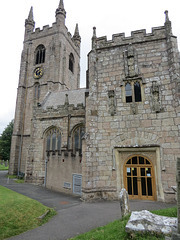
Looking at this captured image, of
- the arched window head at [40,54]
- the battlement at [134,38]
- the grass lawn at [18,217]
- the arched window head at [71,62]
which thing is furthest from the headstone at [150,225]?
the arched window head at [71,62]

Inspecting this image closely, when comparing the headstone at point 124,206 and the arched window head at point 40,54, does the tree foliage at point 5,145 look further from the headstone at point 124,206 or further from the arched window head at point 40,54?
the headstone at point 124,206

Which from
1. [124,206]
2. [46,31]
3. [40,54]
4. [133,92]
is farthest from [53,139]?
[46,31]

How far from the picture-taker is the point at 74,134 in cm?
1809

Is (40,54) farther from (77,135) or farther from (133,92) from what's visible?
(133,92)

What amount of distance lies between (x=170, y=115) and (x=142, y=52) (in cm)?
439

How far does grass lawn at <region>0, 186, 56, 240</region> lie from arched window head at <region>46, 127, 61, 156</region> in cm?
1120

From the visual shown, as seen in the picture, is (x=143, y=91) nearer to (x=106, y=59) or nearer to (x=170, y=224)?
(x=106, y=59)

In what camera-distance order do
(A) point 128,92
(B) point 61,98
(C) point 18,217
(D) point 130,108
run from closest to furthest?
(C) point 18,217 → (D) point 130,108 → (A) point 128,92 → (B) point 61,98

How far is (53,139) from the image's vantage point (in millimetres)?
18750

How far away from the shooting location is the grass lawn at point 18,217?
16.9ft

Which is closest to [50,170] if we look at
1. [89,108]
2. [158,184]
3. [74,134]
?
[74,134]

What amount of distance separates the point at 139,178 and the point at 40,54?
1282 inches

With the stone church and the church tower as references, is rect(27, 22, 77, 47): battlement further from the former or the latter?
the stone church

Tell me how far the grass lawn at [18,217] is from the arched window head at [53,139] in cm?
1120
